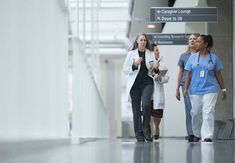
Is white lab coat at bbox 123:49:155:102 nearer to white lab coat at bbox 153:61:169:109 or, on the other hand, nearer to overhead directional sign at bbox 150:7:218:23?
white lab coat at bbox 153:61:169:109

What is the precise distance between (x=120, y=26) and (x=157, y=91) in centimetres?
1455

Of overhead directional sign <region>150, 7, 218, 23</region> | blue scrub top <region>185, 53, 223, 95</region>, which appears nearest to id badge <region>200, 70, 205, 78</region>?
blue scrub top <region>185, 53, 223, 95</region>

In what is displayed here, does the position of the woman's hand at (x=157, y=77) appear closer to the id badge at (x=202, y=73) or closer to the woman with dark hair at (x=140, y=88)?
the woman with dark hair at (x=140, y=88)

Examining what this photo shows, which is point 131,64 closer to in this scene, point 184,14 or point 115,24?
point 184,14

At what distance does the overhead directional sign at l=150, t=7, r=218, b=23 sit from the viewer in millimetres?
11266

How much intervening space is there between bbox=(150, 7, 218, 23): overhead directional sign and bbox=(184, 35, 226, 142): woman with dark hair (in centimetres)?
326

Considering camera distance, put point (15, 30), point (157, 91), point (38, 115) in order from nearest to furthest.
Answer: point (15, 30) → point (38, 115) → point (157, 91)

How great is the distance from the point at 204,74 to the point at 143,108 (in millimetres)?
988

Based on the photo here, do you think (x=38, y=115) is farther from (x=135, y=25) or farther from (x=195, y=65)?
(x=135, y=25)

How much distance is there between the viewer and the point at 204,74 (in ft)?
25.6

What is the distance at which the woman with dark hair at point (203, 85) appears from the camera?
7656 mm

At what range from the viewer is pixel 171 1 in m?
17.0

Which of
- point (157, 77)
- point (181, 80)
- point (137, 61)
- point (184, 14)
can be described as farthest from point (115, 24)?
point (137, 61)

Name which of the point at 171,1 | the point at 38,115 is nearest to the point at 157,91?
the point at 38,115
